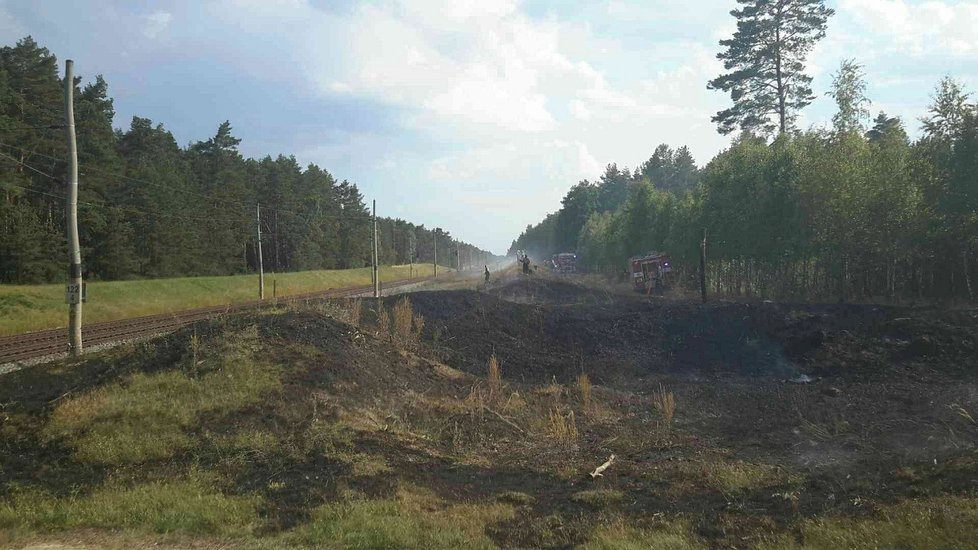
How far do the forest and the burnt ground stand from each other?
22.6 metres

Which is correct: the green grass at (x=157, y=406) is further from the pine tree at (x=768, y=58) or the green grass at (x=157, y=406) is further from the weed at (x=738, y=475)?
the pine tree at (x=768, y=58)

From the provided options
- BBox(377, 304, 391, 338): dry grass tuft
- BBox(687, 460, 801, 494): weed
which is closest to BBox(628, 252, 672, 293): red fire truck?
BBox(377, 304, 391, 338): dry grass tuft

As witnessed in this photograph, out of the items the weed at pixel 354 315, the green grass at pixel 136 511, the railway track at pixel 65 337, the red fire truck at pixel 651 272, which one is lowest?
the green grass at pixel 136 511

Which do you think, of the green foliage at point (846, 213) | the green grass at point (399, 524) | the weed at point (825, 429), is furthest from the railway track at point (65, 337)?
the green foliage at point (846, 213)

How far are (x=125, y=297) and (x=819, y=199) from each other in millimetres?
36497

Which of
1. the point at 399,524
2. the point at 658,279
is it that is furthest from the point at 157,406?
the point at 658,279

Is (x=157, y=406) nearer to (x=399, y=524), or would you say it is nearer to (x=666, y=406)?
(x=399, y=524)

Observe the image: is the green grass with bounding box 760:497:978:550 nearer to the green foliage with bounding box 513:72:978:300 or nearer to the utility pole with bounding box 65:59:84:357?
the utility pole with bounding box 65:59:84:357

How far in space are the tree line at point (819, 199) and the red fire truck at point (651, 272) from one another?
1783mm

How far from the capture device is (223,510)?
6207 millimetres

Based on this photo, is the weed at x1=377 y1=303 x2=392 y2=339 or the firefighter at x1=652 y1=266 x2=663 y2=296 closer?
the weed at x1=377 y1=303 x2=392 y2=339

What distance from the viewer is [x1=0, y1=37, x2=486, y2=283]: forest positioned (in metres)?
35.3

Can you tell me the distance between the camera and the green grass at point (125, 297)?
26.6m

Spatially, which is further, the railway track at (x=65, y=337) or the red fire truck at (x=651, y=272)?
the red fire truck at (x=651, y=272)
